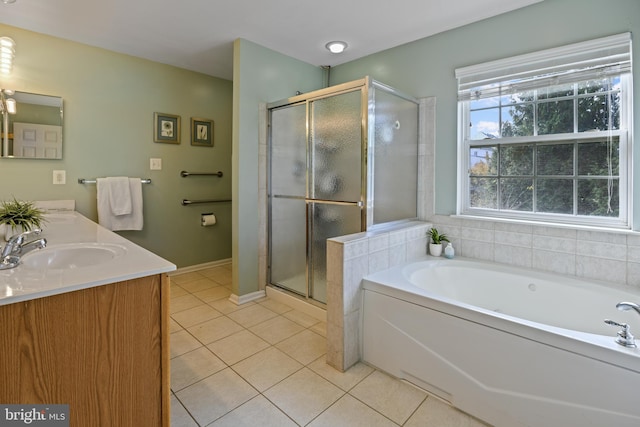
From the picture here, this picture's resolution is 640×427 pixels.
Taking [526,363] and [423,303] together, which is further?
[423,303]

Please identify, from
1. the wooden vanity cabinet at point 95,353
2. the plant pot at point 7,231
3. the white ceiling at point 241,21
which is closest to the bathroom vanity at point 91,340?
the wooden vanity cabinet at point 95,353

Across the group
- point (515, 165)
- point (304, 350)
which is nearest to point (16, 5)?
point (304, 350)

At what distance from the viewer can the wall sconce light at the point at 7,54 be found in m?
2.39

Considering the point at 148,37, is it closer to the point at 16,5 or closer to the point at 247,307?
the point at 16,5

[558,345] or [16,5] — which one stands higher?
[16,5]

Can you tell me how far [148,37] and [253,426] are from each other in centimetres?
297

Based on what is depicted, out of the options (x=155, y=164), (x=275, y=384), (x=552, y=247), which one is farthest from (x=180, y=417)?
(x=155, y=164)

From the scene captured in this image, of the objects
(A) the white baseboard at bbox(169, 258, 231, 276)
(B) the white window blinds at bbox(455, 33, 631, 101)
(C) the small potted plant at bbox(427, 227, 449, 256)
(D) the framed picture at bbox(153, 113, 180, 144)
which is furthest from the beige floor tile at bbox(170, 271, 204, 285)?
(B) the white window blinds at bbox(455, 33, 631, 101)

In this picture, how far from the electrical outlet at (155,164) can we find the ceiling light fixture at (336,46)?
2040 mm

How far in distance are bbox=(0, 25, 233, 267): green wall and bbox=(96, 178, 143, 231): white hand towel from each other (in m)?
0.12

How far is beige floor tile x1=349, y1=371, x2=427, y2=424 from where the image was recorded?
154 centimetres

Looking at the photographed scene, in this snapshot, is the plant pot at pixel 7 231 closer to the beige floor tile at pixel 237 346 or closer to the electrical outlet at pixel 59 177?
the beige floor tile at pixel 237 346

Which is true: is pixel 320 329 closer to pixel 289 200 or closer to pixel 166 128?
pixel 289 200

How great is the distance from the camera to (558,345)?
1299mm
